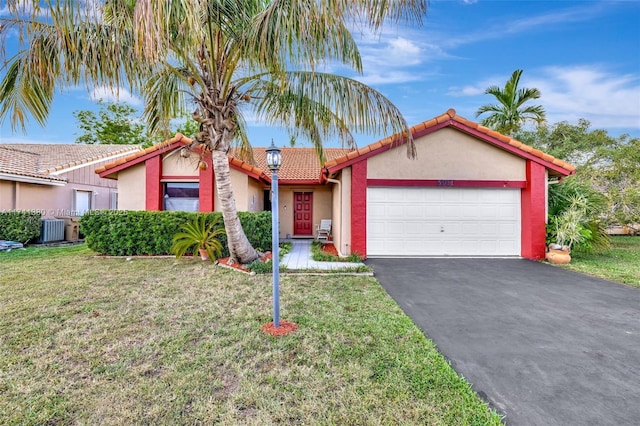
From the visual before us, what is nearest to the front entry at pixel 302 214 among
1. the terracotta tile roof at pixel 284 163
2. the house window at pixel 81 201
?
the terracotta tile roof at pixel 284 163

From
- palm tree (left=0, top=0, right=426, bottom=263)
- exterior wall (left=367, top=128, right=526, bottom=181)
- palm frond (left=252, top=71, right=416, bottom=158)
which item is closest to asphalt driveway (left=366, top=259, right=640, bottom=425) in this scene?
exterior wall (left=367, top=128, right=526, bottom=181)

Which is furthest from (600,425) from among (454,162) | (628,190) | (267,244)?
(628,190)

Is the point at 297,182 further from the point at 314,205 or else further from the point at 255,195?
the point at 255,195

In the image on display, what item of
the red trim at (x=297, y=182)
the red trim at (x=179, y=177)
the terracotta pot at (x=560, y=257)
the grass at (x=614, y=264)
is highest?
the red trim at (x=297, y=182)

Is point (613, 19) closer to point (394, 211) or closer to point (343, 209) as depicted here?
point (394, 211)

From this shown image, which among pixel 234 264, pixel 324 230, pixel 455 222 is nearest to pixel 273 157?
pixel 234 264

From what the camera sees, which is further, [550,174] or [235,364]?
[550,174]

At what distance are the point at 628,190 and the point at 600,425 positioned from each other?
15537 millimetres

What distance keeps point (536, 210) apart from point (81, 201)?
73.3 feet

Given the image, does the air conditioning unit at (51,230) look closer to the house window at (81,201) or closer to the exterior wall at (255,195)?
the house window at (81,201)

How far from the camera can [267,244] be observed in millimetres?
10734

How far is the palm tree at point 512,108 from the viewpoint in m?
16.1

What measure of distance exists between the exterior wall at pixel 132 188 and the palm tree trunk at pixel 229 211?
5628 millimetres

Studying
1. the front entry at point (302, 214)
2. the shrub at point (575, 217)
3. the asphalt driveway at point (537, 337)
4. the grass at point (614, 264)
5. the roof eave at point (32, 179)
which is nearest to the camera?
the asphalt driveway at point (537, 337)
